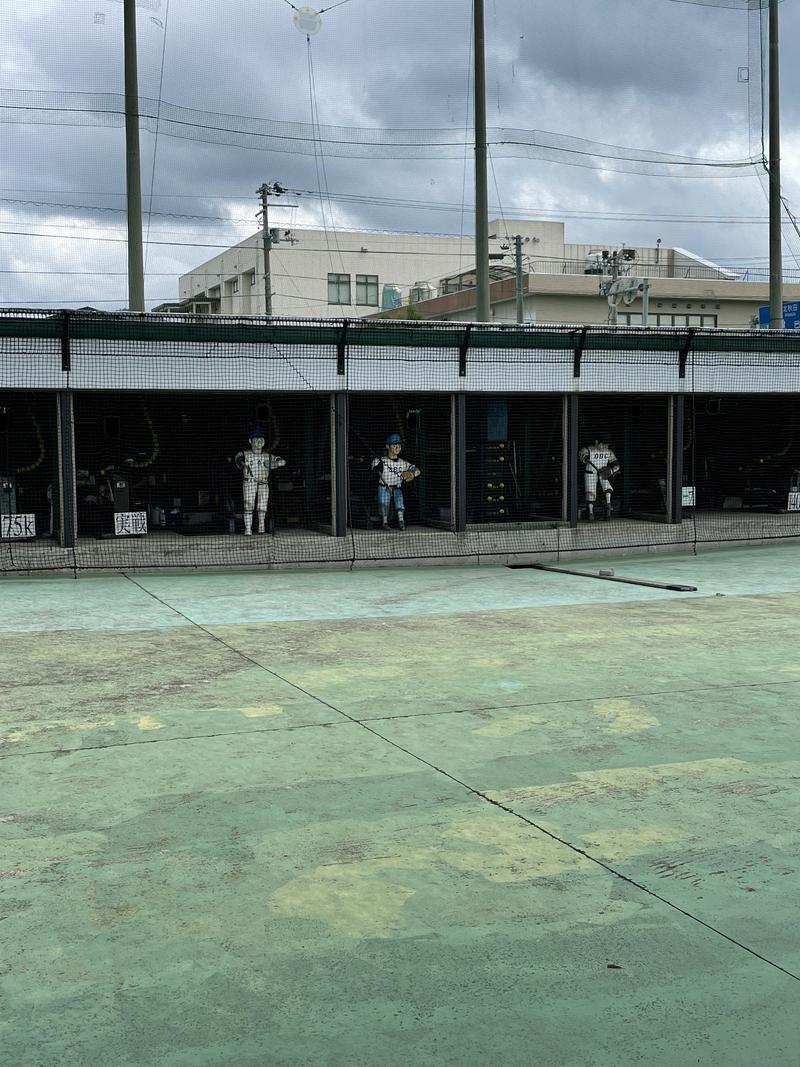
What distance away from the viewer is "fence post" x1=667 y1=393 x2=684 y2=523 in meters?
20.0

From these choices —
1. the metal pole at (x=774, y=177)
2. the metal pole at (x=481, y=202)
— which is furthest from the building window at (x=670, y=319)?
the metal pole at (x=481, y=202)

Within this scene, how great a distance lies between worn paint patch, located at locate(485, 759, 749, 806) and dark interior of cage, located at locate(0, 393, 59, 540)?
1343cm

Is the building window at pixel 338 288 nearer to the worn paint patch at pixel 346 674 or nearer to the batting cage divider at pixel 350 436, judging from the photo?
the batting cage divider at pixel 350 436

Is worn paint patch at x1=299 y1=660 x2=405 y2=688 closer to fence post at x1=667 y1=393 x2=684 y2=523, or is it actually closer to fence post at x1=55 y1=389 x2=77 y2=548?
fence post at x1=55 y1=389 x2=77 y2=548

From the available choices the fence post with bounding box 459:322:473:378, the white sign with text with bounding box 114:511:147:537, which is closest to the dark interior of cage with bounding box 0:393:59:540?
the white sign with text with bounding box 114:511:147:537

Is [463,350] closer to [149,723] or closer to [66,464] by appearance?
[66,464]

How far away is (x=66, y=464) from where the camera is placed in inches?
637

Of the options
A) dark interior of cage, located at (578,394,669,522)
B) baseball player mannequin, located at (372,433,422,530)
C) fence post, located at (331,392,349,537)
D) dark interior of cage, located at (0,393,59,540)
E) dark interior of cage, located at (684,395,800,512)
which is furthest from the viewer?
dark interior of cage, located at (684,395,800,512)

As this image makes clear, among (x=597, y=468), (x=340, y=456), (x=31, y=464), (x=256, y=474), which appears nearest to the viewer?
(x=340, y=456)

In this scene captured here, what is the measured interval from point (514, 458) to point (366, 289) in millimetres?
52791

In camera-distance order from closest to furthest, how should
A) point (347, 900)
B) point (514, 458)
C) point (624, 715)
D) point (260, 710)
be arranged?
point (347, 900)
point (624, 715)
point (260, 710)
point (514, 458)

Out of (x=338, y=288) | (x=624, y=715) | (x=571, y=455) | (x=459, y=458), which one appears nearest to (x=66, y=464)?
(x=459, y=458)

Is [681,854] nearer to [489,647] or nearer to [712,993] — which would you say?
[712,993]

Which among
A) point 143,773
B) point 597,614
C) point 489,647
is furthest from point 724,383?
point 143,773
